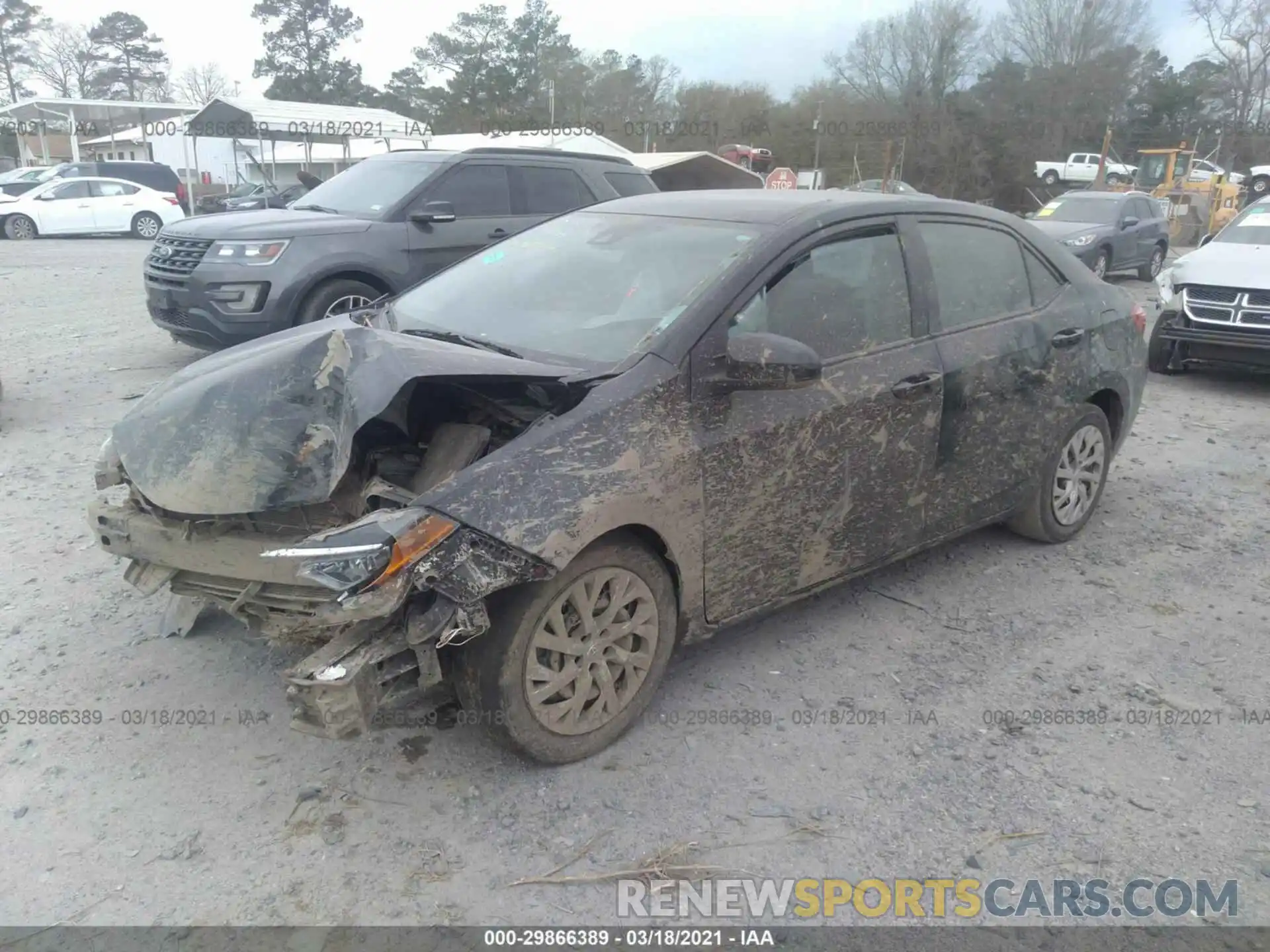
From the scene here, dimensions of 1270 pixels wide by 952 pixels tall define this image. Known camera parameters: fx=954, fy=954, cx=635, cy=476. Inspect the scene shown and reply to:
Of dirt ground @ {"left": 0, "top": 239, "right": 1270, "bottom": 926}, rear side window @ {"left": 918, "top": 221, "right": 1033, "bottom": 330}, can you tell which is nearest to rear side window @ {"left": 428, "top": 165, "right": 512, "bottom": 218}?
dirt ground @ {"left": 0, "top": 239, "right": 1270, "bottom": 926}

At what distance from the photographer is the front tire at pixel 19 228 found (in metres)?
21.4

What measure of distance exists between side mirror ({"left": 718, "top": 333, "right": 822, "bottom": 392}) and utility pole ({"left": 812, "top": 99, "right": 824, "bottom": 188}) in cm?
3187

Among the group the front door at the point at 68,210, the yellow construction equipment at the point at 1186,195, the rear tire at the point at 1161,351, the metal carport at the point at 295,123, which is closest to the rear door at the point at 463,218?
the rear tire at the point at 1161,351

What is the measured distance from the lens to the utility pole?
3397 cm

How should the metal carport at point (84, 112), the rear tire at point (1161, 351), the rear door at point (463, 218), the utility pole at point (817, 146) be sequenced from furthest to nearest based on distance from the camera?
the utility pole at point (817, 146), the metal carport at point (84, 112), the rear tire at point (1161, 351), the rear door at point (463, 218)

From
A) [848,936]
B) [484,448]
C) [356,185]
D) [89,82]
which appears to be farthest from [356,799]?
[89,82]

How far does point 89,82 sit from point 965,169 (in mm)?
56229

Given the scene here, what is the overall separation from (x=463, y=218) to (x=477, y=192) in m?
0.32

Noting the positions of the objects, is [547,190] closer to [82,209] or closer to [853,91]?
[82,209]

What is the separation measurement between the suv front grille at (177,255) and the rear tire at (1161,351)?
27.8 ft

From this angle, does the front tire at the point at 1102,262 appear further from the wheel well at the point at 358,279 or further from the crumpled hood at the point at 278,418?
the crumpled hood at the point at 278,418

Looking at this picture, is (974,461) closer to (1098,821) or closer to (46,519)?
(1098,821)

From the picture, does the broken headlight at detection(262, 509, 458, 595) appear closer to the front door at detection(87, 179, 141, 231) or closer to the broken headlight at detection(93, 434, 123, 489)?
the broken headlight at detection(93, 434, 123, 489)

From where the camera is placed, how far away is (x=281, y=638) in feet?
9.53
